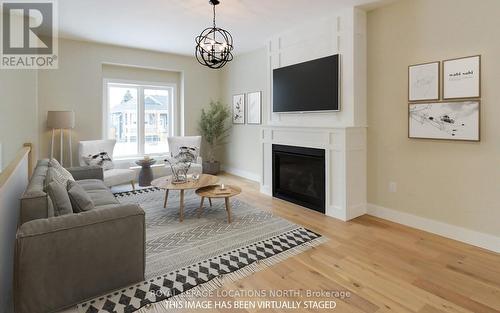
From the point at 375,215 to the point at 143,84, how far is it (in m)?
5.21

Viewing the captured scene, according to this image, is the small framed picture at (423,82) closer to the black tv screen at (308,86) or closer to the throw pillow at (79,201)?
the black tv screen at (308,86)

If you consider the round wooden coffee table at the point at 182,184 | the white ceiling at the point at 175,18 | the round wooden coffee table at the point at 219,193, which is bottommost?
the round wooden coffee table at the point at 219,193

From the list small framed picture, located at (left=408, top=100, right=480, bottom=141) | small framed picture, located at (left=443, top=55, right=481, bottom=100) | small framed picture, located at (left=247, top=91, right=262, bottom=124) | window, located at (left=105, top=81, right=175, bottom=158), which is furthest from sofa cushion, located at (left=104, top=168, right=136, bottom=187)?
small framed picture, located at (left=443, top=55, right=481, bottom=100)

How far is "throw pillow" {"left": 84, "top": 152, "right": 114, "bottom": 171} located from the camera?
4699mm

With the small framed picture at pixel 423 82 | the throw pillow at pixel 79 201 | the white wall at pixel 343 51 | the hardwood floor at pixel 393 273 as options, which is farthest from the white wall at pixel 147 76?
the small framed picture at pixel 423 82

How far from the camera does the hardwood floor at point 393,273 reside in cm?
200

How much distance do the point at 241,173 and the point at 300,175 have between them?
2.37 m

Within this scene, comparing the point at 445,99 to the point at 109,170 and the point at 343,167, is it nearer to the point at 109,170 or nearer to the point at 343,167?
the point at 343,167

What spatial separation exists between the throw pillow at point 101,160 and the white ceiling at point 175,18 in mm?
2054

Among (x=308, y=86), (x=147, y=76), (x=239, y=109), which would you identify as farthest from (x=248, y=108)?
(x=147, y=76)

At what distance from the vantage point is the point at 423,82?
3.19 metres

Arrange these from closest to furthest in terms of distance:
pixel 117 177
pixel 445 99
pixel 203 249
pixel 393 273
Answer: pixel 393 273
pixel 203 249
pixel 445 99
pixel 117 177

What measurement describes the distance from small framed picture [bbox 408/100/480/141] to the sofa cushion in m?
4.21

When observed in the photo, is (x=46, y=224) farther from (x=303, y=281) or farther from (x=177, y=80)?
(x=177, y=80)
